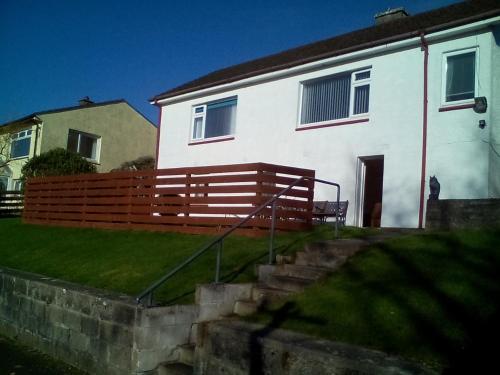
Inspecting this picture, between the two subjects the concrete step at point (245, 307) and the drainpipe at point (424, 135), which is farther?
the drainpipe at point (424, 135)

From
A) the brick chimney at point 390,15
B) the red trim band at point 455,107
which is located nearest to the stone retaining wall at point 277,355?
the red trim band at point 455,107

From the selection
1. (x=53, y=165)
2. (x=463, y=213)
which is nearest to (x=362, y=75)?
(x=463, y=213)

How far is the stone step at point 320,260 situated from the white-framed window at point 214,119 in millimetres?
10005

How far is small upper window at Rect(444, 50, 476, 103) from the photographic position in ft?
36.5

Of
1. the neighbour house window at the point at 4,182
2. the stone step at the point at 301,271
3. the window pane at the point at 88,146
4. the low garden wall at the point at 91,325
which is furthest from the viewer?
the neighbour house window at the point at 4,182

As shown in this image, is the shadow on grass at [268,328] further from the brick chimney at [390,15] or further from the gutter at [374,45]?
the brick chimney at [390,15]

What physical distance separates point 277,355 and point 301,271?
214 cm

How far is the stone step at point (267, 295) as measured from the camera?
5.88 meters

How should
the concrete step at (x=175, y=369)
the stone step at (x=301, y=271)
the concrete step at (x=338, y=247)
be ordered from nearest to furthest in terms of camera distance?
the concrete step at (x=175, y=369), the stone step at (x=301, y=271), the concrete step at (x=338, y=247)

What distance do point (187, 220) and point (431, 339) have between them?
22.6 feet

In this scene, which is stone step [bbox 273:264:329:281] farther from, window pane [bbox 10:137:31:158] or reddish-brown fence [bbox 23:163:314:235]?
window pane [bbox 10:137:31:158]

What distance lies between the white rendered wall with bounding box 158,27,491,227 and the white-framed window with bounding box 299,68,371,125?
232 mm

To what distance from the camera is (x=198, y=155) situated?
17.2 m

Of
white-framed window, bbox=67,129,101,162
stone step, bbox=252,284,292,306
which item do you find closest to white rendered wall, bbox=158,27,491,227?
stone step, bbox=252,284,292,306
